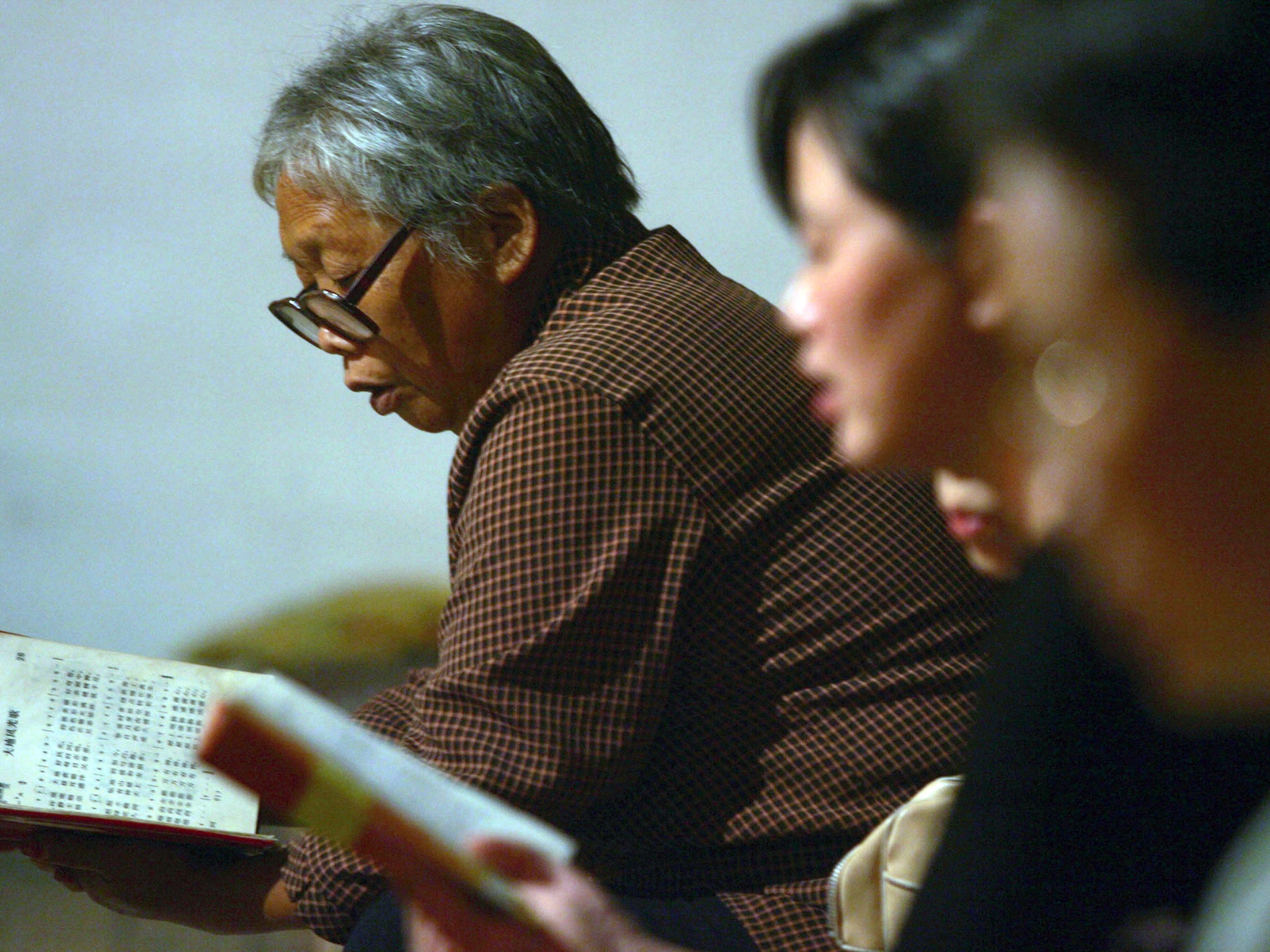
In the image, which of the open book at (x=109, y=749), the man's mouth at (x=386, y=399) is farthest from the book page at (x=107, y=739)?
the man's mouth at (x=386, y=399)

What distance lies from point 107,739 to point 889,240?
108cm

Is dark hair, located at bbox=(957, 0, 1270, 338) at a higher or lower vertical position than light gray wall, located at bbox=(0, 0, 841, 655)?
higher

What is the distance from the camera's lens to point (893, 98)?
63cm

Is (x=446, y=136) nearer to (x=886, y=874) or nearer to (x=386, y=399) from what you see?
(x=386, y=399)

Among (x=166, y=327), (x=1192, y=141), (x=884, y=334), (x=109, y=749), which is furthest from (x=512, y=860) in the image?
(x=166, y=327)

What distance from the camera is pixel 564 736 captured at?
105 cm

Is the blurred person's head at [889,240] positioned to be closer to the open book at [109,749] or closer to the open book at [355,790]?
the open book at [355,790]

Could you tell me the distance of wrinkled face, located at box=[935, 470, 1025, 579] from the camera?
2.74ft

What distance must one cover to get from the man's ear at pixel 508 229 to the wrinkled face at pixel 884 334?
836 millimetres

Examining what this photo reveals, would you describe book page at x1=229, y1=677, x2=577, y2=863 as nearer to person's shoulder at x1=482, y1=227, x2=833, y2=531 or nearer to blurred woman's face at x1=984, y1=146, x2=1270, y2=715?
blurred woman's face at x1=984, y1=146, x2=1270, y2=715

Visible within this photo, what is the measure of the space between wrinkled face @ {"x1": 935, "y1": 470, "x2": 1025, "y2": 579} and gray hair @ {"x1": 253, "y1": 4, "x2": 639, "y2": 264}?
0.72m

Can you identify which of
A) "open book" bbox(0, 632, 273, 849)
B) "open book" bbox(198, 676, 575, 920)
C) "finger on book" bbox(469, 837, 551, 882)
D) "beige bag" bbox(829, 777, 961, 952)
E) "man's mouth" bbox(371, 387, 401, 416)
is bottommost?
"open book" bbox(0, 632, 273, 849)

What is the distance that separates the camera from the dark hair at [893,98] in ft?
2.00

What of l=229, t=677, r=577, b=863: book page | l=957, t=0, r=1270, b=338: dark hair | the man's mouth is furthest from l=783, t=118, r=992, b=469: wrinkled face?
the man's mouth
